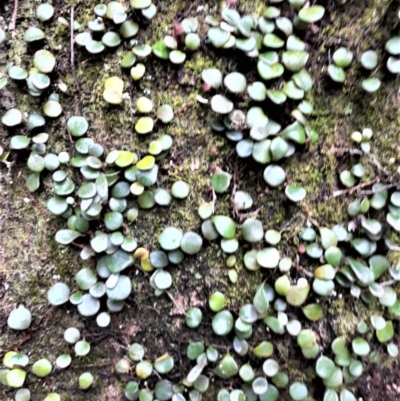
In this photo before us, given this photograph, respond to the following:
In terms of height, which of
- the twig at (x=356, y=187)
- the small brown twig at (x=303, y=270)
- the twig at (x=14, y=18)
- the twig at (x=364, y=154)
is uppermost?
the twig at (x=364, y=154)

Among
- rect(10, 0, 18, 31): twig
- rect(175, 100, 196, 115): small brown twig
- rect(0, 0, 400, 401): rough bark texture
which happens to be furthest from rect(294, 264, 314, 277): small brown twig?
rect(10, 0, 18, 31): twig

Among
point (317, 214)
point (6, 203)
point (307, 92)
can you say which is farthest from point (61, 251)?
point (307, 92)

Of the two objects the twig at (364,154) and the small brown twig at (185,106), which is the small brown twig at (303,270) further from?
the small brown twig at (185,106)

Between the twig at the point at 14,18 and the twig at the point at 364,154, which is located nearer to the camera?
the twig at the point at 364,154

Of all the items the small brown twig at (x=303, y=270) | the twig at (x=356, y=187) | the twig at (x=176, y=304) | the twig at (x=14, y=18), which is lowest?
the twig at (x=176, y=304)

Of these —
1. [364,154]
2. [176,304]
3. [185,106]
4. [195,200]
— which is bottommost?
[176,304]

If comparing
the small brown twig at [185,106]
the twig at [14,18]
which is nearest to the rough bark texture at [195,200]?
the small brown twig at [185,106]

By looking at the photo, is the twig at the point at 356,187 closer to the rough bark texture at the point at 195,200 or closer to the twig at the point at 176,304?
the rough bark texture at the point at 195,200

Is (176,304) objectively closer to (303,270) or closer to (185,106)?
(303,270)

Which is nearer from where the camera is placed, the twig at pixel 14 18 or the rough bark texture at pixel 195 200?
the rough bark texture at pixel 195 200

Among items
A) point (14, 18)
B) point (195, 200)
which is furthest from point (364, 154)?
point (14, 18)

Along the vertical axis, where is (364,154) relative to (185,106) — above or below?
above

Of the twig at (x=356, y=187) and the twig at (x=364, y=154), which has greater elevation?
the twig at (x=364, y=154)
